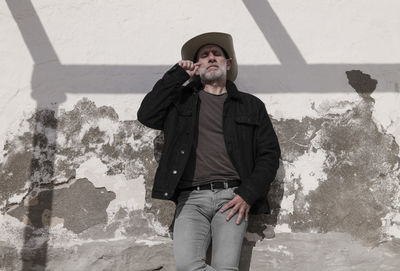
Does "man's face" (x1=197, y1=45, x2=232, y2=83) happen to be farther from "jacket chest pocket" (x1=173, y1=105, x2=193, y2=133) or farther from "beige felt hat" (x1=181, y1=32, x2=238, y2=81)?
"jacket chest pocket" (x1=173, y1=105, x2=193, y2=133)

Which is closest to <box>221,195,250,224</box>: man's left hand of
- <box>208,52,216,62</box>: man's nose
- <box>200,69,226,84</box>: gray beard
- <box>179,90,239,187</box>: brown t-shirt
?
<box>179,90,239,187</box>: brown t-shirt

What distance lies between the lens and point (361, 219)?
124 inches

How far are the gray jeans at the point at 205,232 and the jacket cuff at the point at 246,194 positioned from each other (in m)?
0.07

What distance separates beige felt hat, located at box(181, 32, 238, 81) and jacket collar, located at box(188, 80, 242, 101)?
201mm

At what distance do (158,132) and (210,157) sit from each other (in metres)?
0.56

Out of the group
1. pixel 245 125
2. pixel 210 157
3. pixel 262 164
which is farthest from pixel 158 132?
pixel 262 164

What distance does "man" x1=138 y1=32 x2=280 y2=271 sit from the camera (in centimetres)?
266

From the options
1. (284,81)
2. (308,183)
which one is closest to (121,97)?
(284,81)

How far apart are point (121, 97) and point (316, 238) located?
170 cm

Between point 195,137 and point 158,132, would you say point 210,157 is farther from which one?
point 158,132

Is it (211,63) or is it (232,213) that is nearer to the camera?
(232,213)

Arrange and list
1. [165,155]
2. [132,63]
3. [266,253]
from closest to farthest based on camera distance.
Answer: [165,155], [266,253], [132,63]

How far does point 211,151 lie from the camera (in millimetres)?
2814

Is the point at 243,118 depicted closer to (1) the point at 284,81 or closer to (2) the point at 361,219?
(1) the point at 284,81
